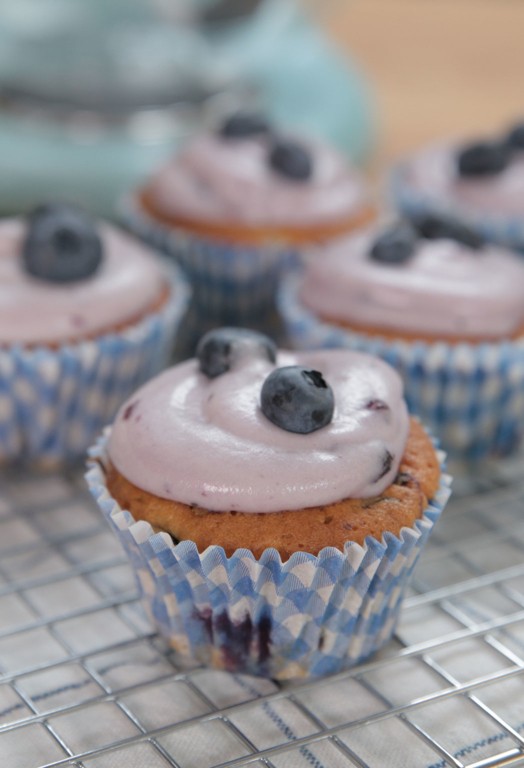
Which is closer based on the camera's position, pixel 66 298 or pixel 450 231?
pixel 66 298

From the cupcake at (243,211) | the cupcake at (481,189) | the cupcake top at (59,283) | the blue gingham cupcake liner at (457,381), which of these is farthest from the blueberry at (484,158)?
the cupcake top at (59,283)

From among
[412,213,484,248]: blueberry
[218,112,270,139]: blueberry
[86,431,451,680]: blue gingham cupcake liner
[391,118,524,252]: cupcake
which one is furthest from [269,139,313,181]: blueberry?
[86,431,451,680]: blue gingham cupcake liner

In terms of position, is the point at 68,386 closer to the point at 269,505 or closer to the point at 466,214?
the point at 269,505

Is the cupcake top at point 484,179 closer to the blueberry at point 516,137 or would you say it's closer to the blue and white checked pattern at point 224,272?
the blueberry at point 516,137

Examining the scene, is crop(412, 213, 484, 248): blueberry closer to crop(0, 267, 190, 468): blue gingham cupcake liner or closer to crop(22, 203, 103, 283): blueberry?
crop(0, 267, 190, 468): blue gingham cupcake liner

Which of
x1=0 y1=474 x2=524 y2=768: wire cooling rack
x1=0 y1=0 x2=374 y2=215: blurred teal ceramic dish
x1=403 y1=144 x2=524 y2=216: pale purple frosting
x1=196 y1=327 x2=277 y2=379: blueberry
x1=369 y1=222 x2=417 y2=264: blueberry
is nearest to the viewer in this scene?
x1=0 y1=474 x2=524 y2=768: wire cooling rack

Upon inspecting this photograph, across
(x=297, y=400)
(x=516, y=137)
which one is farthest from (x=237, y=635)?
(x=516, y=137)
